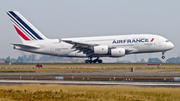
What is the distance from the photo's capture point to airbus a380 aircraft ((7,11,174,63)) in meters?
58.7

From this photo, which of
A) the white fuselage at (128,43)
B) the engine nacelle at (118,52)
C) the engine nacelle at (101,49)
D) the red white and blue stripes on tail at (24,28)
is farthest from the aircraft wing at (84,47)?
the red white and blue stripes on tail at (24,28)

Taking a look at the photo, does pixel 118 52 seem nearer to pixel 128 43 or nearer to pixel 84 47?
pixel 128 43

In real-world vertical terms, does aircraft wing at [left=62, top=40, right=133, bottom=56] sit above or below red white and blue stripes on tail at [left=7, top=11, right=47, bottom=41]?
below

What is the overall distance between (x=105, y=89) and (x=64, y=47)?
1599 inches

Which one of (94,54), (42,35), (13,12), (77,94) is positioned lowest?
(77,94)

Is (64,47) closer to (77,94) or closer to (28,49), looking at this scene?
(28,49)

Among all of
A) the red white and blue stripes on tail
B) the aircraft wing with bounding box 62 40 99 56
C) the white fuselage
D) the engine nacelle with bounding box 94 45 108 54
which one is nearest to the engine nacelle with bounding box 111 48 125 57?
the white fuselage

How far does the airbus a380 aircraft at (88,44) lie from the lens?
58.7 meters

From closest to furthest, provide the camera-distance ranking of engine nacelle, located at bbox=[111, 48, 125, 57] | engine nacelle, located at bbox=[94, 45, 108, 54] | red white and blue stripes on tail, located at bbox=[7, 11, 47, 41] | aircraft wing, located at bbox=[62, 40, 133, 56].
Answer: engine nacelle, located at bbox=[111, 48, 125, 57] < engine nacelle, located at bbox=[94, 45, 108, 54] < aircraft wing, located at bbox=[62, 40, 133, 56] < red white and blue stripes on tail, located at bbox=[7, 11, 47, 41]

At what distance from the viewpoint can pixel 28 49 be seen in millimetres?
64500

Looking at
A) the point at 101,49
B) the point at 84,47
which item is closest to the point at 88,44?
the point at 84,47

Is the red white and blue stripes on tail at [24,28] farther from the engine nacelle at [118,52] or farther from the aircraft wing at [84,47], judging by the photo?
the engine nacelle at [118,52]

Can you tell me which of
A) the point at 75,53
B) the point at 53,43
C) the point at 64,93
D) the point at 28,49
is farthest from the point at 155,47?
the point at 64,93

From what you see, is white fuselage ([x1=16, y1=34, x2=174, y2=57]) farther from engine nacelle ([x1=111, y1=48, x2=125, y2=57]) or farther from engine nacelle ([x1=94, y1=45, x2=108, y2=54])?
engine nacelle ([x1=94, y1=45, x2=108, y2=54])
